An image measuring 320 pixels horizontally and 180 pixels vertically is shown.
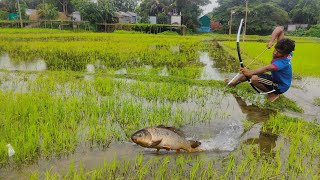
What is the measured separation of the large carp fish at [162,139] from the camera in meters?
2.67

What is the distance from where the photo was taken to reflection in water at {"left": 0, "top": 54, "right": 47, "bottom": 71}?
25.1ft

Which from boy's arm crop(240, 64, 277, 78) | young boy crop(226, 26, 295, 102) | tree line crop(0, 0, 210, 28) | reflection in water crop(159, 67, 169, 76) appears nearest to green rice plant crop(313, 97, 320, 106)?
young boy crop(226, 26, 295, 102)

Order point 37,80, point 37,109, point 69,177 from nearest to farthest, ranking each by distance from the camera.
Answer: point 69,177
point 37,109
point 37,80

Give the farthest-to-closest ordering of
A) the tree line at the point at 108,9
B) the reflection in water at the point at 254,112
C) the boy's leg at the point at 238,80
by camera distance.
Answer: the tree line at the point at 108,9, the boy's leg at the point at 238,80, the reflection in water at the point at 254,112

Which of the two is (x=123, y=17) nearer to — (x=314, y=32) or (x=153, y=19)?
(x=153, y=19)

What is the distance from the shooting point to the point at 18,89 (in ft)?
18.0

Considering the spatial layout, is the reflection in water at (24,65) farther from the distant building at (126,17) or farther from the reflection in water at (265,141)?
the distant building at (126,17)

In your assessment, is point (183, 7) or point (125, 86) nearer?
point (125, 86)

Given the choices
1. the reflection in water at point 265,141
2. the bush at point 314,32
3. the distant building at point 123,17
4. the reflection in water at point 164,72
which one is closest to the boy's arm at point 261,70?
the reflection in water at point 265,141

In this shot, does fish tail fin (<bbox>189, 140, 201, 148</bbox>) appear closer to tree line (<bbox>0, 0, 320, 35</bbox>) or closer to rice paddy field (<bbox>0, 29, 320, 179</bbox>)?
rice paddy field (<bbox>0, 29, 320, 179</bbox>)

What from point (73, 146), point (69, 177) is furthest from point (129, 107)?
point (69, 177)

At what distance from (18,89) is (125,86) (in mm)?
2098

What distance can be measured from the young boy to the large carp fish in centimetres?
229

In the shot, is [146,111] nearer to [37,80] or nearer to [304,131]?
[304,131]
